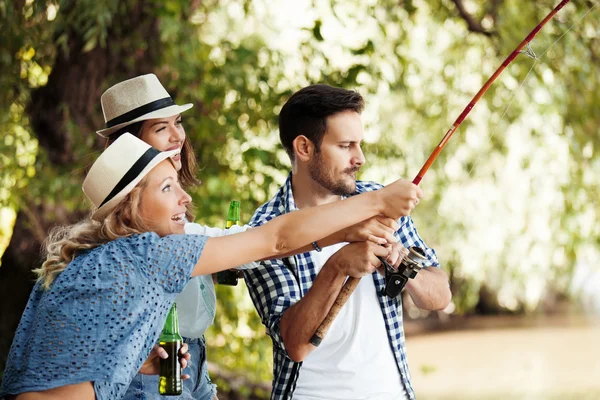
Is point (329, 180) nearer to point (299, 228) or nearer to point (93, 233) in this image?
point (299, 228)

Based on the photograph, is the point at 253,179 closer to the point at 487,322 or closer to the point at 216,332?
the point at 216,332

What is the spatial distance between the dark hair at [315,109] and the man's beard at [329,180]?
5 centimetres

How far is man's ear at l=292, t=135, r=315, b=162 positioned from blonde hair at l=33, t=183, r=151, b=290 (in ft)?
2.19

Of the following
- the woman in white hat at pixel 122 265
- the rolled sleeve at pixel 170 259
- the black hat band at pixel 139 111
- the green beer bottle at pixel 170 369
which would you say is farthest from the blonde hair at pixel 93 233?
the black hat band at pixel 139 111

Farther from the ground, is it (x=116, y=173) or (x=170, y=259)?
(x=116, y=173)

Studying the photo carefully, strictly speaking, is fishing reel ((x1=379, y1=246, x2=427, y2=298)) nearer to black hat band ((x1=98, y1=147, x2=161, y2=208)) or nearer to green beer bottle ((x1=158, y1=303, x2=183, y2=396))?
green beer bottle ((x1=158, y1=303, x2=183, y2=396))

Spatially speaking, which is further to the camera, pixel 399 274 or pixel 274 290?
pixel 274 290

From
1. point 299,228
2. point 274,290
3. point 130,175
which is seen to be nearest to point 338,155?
point 274,290

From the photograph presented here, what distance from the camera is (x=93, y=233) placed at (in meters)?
1.93

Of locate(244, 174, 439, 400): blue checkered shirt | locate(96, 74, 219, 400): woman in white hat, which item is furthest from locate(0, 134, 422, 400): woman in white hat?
locate(244, 174, 439, 400): blue checkered shirt

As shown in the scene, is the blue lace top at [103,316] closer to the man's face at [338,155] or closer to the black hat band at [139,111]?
the man's face at [338,155]

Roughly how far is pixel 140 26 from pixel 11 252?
1.41 metres

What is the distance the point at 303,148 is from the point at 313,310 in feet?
1.85

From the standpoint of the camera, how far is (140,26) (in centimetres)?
477
